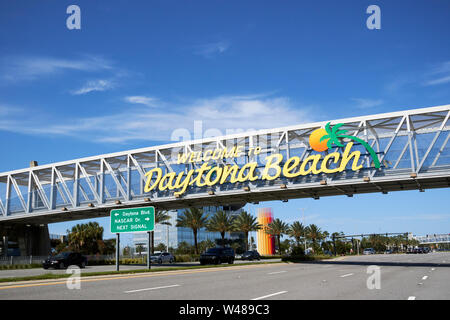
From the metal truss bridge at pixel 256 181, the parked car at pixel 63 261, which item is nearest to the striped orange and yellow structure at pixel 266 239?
the metal truss bridge at pixel 256 181

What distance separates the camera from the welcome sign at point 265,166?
3219cm

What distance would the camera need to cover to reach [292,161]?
3394 centimetres

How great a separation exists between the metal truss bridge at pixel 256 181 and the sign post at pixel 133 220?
8.95 m

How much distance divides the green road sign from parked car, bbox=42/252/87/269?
8.74m

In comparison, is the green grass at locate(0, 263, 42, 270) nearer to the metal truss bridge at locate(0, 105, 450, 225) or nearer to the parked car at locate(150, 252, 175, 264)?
the metal truss bridge at locate(0, 105, 450, 225)

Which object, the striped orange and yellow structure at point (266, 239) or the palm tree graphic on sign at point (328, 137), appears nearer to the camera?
the palm tree graphic on sign at point (328, 137)

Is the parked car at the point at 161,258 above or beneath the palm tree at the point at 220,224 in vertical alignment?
beneath

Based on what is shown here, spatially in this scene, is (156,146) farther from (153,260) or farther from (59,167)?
(153,260)

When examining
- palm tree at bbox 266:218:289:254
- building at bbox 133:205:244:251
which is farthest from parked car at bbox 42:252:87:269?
building at bbox 133:205:244:251

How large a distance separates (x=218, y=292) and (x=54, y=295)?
4.64 metres

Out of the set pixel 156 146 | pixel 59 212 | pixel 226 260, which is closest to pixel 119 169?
pixel 156 146

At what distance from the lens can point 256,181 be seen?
35594mm

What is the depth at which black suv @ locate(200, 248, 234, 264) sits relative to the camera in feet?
127

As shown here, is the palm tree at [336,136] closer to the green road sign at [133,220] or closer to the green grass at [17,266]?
the green road sign at [133,220]
